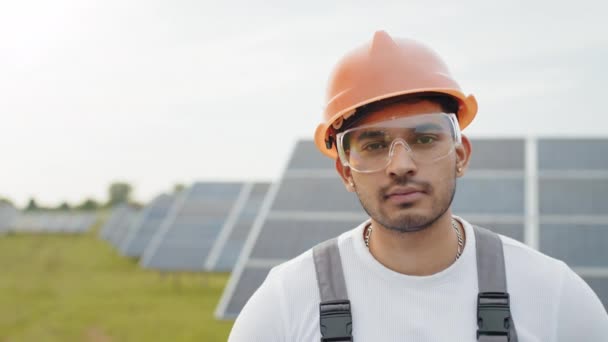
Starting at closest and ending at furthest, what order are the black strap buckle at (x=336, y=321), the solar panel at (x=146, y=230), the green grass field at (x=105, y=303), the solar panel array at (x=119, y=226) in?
the black strap buckle at (x=336, y=321)
the green grass field at (x=105, y=303)
the solar panel at (x=146, y=230)
the solar panel array at (x=119, y=226)

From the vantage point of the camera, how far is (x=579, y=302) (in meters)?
3.05

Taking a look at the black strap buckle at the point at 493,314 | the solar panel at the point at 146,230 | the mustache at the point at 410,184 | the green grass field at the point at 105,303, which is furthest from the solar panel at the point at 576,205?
the solar panel at the point at 146,230

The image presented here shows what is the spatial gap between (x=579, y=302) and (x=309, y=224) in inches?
263

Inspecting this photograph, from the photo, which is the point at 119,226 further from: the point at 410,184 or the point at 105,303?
the point at 410,184

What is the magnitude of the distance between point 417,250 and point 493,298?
38 cm

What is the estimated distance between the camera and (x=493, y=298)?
300 cm

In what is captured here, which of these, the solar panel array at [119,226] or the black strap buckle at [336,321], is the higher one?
the black strap buckle at [336,321]

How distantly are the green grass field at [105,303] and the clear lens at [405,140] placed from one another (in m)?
12.3

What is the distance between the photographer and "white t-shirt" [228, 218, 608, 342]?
299 centimetres

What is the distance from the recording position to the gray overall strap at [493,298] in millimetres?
2943

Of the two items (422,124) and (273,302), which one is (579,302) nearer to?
(422,124)

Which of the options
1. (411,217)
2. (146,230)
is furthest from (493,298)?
(146,230)

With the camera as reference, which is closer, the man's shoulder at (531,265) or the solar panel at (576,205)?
the man's shoulder at (531,265)

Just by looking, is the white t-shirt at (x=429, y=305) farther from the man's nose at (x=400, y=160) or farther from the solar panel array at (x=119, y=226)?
the solar panel array at (x=119, y=226)
